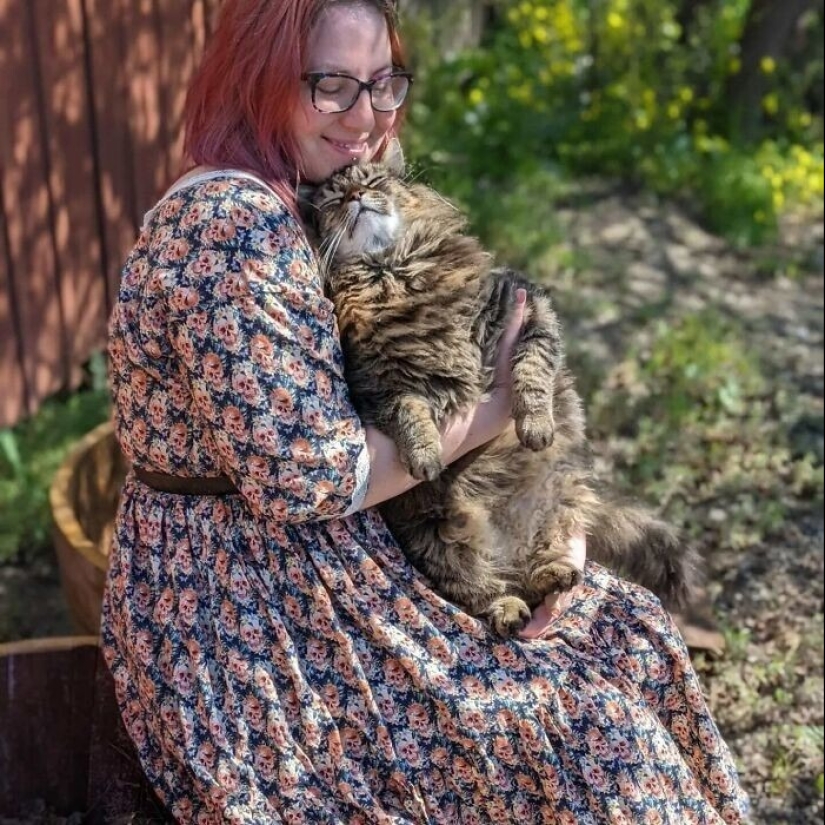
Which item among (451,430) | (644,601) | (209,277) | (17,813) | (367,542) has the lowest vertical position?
(17,813)

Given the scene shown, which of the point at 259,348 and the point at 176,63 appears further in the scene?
the point at 176,63

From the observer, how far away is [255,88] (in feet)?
6.77

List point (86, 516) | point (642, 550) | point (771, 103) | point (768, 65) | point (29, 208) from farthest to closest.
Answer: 1. point (771, 103)
2. point (768, 65)
3. point (29, 208)
4. point (86, 516)
5. point (642, 550)

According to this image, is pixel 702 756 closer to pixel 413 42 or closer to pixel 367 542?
pixel 367 542

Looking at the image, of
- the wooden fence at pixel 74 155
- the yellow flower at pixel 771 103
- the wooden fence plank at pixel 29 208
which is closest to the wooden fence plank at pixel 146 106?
the wooden fence at pixel 74 155

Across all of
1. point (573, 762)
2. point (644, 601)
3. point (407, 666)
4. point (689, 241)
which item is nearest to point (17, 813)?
point (407, 666)

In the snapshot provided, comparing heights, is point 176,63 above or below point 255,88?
below

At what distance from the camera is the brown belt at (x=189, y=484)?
2.07 metres

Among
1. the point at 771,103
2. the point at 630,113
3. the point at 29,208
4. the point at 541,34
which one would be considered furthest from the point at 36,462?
the point at 541,34

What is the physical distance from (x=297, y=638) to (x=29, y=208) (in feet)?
8.85

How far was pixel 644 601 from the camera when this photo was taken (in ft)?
7.50

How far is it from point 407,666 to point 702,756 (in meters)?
0.70

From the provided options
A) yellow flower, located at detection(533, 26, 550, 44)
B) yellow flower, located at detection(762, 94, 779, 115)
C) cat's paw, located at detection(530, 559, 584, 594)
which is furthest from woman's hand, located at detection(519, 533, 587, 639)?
yellow flower, located at detection(533, 26, 550, 44)

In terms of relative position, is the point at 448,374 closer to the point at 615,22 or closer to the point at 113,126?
the point at 113,126
